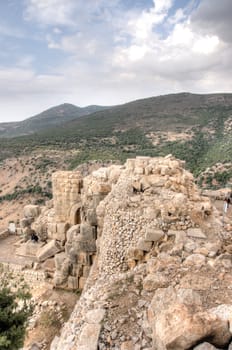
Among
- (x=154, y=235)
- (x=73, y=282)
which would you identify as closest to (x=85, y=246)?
(x=73, y=282)

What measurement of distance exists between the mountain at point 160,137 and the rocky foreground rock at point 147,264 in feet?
63.3

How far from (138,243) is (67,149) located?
34.7 m

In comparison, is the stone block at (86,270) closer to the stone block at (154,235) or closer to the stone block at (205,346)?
the stone block at (154,235)

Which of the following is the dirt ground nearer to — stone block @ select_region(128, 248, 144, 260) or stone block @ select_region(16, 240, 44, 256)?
stone block @ select_region(16, 240, 44, 256)

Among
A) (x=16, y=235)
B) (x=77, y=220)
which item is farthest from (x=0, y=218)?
(x=77, y=220)

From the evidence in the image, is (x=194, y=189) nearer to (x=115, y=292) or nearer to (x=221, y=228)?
(x=221, y=228)

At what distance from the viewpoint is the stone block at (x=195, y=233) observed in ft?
23.1

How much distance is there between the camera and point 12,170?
38688 millimetres

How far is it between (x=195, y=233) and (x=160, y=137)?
1531 inches

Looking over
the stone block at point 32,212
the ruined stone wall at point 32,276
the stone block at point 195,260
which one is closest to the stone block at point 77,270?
the ruined stone wall at point 32,276

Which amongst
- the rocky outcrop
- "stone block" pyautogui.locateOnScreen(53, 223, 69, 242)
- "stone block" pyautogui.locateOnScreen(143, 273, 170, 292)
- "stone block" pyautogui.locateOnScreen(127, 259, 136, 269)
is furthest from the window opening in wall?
"stone block" pyautogui.locateOnScreen(143, 273, 170, 292)

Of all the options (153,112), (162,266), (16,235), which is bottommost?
(16,235)

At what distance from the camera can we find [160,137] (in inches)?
1762

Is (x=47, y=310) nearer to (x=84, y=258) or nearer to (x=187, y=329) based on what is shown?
(x=84, y=258)
